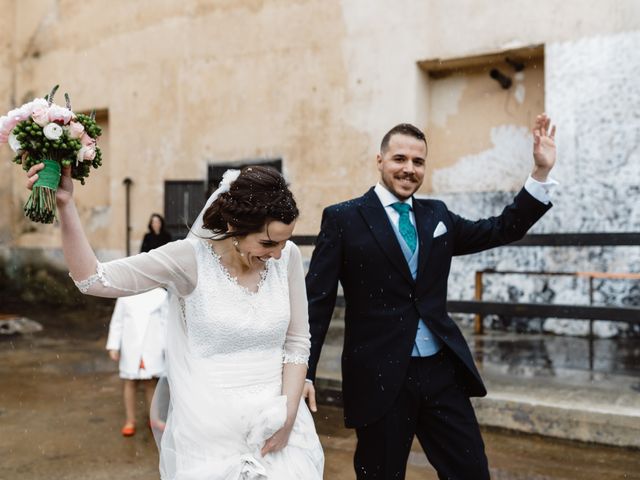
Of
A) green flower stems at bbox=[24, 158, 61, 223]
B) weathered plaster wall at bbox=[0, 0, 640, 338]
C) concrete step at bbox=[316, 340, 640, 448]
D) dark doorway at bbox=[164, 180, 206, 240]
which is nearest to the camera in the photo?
green flower stems at bbox=[24, 158, 61, 223]

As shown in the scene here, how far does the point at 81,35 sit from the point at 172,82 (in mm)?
2868

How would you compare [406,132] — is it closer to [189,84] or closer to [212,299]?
[212,299]

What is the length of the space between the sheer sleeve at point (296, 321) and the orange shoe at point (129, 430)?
2.98 meters

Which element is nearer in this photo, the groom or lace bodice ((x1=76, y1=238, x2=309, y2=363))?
lace bodice ((x1=76, y1=238, x2=309, y2=363))

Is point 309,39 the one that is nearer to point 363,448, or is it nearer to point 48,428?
point 48,428

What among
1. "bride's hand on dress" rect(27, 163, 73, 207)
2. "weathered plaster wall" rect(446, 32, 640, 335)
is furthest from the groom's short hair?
"weathered plaster wall" rect(446, 32, 640, 335)

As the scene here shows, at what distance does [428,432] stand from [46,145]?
1.93m

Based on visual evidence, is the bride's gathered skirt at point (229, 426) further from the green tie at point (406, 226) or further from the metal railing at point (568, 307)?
the metal railing at point (568, 307)

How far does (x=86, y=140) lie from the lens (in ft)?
6.81

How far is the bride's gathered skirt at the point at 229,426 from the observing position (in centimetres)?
223

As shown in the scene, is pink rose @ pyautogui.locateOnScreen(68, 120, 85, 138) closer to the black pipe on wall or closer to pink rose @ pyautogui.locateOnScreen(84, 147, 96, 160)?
pink rose @ pyautogui.locateOnScreen(84, 147, 96, 160)

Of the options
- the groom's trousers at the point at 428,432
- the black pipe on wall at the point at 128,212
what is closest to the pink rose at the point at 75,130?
the groom's trousers at the point at 428,432

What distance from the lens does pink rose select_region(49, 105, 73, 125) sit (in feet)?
6.55

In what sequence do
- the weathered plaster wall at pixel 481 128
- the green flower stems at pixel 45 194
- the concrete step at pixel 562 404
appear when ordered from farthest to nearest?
the weathered plaster wall at pixel 481 128 < the concrete step at pixel 562 404 < the green flower stems at pixel 45 194
